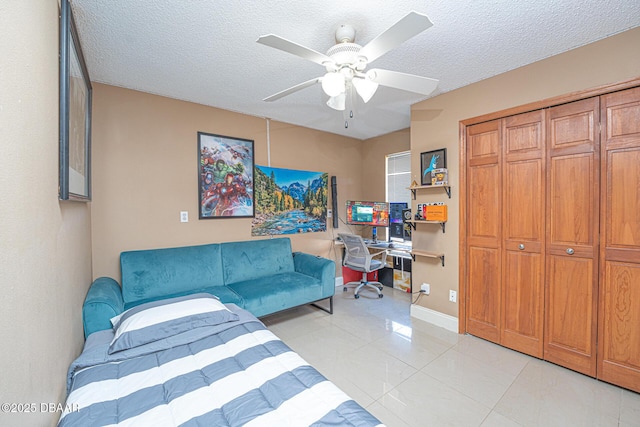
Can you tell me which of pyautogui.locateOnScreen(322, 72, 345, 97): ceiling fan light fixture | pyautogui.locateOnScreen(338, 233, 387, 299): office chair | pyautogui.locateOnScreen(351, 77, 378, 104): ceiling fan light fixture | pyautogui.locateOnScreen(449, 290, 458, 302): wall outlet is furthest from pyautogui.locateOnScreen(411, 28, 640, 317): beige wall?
pyautogui.locateOnScreen(322, 72, 345, 97): ceiling fan light fixture

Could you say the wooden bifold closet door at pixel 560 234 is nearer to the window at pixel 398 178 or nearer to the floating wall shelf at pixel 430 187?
the floating wall shelf at pixel 430 187

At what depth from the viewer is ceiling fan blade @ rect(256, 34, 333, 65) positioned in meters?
1.29

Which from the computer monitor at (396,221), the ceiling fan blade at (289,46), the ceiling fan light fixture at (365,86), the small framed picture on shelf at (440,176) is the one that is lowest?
the computer monitor at (396,221)

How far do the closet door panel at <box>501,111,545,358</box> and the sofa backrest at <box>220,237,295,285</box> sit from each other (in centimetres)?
240

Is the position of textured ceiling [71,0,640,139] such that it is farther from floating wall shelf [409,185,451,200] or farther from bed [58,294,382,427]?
bed [58,294,382,427]

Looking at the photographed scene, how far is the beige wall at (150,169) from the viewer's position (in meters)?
2.49

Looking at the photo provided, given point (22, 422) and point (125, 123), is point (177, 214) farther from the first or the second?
point (22, 422)

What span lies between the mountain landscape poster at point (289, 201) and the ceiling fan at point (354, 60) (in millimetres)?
1922

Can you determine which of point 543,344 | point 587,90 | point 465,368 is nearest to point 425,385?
point 465,368

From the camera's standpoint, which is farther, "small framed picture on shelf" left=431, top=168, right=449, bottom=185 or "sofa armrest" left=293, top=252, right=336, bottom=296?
"sofa armrest" left=293, top=252, right=336, bottom=296

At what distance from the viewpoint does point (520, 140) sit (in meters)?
2.35

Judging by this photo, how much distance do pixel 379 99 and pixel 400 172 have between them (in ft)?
5.15

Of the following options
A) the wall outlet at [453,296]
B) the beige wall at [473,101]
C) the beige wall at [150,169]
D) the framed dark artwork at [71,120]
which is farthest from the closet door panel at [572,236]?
the framed dark artwork at [71,120]

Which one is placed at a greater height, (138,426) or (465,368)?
(138,426)
